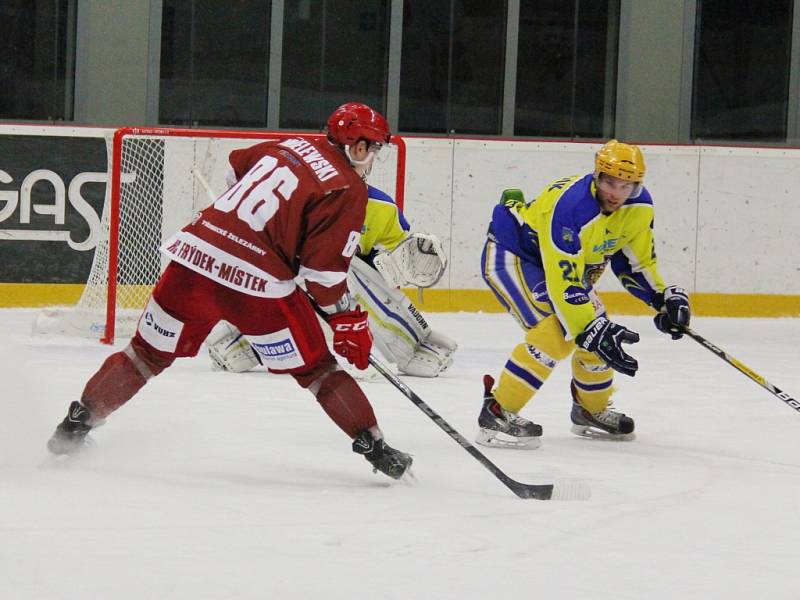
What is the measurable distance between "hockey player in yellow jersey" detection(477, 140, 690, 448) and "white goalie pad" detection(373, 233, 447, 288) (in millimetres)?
977

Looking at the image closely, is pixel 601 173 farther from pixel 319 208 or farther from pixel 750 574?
pixel 750 574

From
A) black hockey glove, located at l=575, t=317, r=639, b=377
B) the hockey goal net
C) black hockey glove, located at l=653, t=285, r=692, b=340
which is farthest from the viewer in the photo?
the hockey goal net

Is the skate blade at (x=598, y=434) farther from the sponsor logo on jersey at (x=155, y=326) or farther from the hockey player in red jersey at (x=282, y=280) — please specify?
the sponsor logo on jersey at (x=155, y=326)

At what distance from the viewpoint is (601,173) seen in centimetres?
353

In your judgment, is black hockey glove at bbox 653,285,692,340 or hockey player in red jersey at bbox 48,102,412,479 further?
black hockey glove at bbox 653,285,692,340

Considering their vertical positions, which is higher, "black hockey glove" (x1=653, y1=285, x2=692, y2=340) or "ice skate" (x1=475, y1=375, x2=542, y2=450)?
"black hockey glove" (x1=653, y1=285, x2=692, y2=340)

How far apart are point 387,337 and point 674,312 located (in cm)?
151

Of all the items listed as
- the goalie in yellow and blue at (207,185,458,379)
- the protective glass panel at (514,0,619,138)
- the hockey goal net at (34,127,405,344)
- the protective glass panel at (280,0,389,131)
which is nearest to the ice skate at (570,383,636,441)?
the goalie in yellow and blue at (207,185,458,379)

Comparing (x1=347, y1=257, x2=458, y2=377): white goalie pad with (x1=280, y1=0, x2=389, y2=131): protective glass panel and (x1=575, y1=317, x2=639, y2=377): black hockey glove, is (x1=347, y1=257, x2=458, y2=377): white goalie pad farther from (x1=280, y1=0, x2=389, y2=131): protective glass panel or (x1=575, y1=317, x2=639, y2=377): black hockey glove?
(x1=280, y1=0, x2=389, y2=131): protective glass panel

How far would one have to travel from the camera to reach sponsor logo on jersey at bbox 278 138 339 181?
2875 mm

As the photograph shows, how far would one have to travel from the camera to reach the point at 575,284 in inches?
137


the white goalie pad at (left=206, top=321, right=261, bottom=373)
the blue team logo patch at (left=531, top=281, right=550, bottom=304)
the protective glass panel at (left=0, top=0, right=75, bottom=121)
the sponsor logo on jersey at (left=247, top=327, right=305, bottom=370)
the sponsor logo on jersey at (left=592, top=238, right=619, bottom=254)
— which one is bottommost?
the white goalie pad at (left=206, top=321, right=261, bottom=373)

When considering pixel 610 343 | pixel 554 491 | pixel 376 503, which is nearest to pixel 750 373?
pixel 610 343

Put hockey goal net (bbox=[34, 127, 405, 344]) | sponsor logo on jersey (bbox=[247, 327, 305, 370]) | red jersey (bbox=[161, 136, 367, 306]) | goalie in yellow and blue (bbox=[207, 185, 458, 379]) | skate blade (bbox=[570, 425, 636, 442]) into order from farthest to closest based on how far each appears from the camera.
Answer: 1. hockey goal net (bbox=[34, 127, 405, 344])
2. goalie in yellow and blue (bbox=[207, 185, 458, 379])
3. skate blade (bbox=[570, 425, 636, 442])
4. sponsor logo on jersey (bbox=[247, 327, 305, 370])
5. red jersey (bbox=[161, 136, 367, 306])
